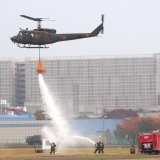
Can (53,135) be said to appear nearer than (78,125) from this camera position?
Yes

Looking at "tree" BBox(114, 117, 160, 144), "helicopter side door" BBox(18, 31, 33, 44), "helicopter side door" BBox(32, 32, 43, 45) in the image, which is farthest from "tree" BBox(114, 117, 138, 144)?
"helicopter side door" BBox(32, 32, 43, 45)

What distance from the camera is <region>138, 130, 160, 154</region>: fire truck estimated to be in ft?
243

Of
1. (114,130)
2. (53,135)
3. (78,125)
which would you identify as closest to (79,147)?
(53,135)

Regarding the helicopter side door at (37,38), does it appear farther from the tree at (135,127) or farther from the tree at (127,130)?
the tree at (127,130)

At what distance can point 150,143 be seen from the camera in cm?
7475

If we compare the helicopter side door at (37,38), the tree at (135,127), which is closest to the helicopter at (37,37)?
the helicopter side door at (37,38)

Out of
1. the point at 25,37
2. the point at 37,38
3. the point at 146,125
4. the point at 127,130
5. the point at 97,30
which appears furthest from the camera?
the point at 127,130

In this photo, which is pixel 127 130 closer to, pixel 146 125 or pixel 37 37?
pixel 146 125

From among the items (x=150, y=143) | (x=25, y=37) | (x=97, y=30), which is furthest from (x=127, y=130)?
(x=25, y=37)

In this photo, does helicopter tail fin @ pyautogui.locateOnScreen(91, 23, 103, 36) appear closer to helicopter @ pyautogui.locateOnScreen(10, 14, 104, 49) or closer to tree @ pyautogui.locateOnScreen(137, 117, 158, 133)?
helicopter @ pyautogui.locateOnScreen(10, 14, 104, 49)

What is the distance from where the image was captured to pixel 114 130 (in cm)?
17588

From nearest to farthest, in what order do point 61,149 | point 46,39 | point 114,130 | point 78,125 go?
1. point 46,39
2. point 61,149
3. point 78,125
4. point 114,130

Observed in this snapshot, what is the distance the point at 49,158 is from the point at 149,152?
36.0 feet

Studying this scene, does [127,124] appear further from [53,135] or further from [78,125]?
[53,135]
